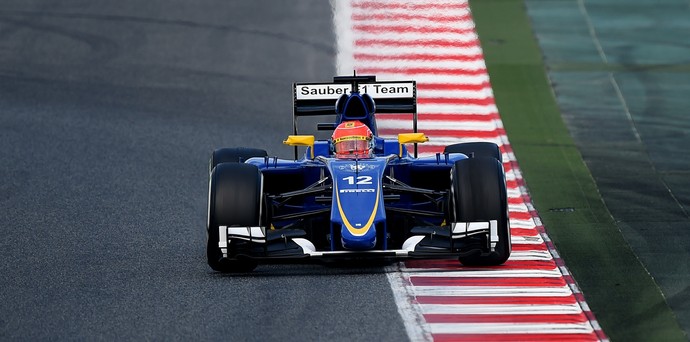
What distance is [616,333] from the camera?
14.5 meters

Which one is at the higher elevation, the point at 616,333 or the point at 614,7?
the point at 614,7

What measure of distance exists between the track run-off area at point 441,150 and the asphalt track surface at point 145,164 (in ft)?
1.52

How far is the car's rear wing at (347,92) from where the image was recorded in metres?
18.5

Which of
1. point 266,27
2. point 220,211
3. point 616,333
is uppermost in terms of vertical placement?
point 266,27

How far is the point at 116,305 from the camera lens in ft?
49.1

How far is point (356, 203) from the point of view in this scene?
15.9 metres

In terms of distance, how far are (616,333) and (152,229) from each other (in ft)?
21.5

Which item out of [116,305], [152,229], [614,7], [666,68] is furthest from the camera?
[614,7]

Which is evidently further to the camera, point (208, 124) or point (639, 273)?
point (208, 124)

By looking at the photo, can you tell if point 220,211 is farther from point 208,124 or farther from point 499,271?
point 208,124

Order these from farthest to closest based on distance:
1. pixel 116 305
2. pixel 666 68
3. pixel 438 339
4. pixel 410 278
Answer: pixel 666 68 → pixel 410 278 → pixel 116 305 → pixel 438 339

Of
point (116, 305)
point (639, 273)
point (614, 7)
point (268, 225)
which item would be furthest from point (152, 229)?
point (614, 7)

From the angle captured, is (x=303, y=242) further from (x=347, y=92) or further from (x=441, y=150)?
(x=441, y=150)

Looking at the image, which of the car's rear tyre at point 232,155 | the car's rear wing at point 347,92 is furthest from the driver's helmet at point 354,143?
the car's rear tyre at point 232,155
